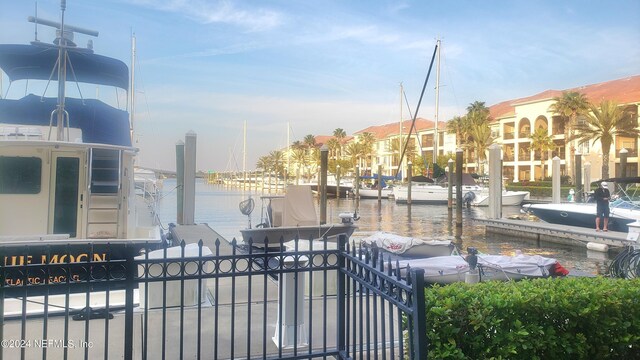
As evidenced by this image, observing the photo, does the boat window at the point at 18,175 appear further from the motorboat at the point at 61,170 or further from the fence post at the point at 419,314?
the fence post at the point at 419,314

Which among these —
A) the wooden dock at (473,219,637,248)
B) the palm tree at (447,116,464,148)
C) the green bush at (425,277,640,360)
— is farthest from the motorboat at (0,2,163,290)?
the palm tree at (447,116,464,148)

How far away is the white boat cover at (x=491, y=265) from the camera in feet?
31.3

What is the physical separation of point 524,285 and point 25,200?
847 centimetres

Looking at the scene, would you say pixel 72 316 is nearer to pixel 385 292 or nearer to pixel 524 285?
pixel 385 292

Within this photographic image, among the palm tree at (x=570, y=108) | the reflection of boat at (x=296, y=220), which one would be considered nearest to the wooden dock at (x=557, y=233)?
the reflection of boat at (x=296, y=220)

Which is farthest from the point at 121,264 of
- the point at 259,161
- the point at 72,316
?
the point at 259,161

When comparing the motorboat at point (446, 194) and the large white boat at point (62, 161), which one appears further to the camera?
the motorboat at point (446, 194)

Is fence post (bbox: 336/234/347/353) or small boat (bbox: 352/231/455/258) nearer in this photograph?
fence post (bbox: 336/234/347/353)

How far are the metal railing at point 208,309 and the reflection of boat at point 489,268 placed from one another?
2.77m

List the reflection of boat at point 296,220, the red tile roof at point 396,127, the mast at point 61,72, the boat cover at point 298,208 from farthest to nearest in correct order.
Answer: the red tile roof at point 396,127 < the boat cover at point 298,208 < the reflection of boat at point 296,220 < the mast at point 61,72

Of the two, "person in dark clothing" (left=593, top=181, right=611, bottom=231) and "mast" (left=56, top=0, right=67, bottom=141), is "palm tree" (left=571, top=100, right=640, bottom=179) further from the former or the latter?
"mast" (left=56, top=0, right=67, bottom=141)

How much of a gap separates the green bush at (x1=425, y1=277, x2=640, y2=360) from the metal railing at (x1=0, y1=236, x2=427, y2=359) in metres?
0.36

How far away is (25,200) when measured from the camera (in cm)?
898

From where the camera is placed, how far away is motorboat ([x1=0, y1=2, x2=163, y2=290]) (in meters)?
8.84
